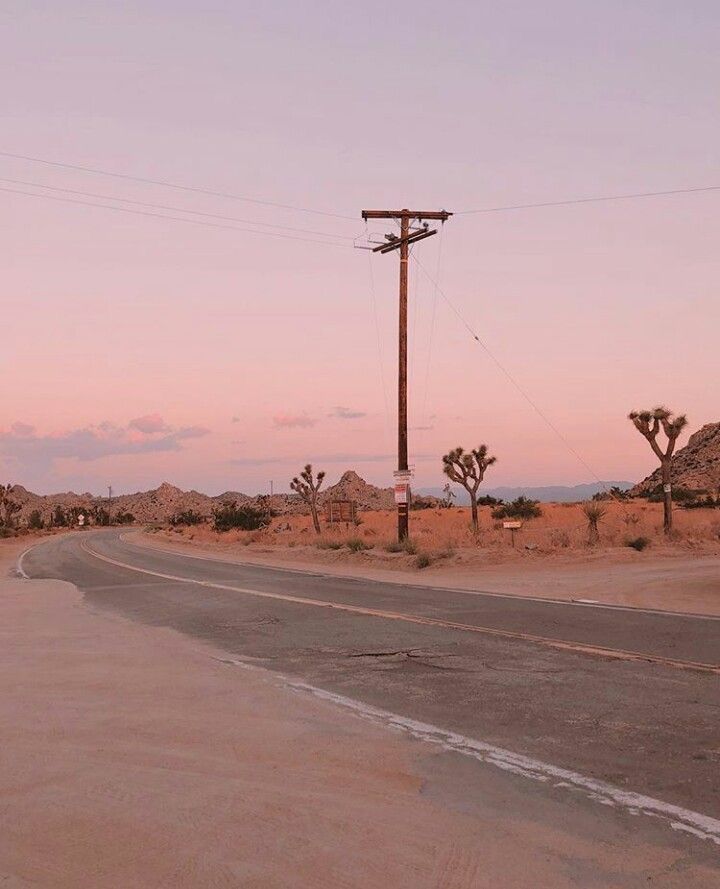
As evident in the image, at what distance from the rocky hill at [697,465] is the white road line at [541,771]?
2968 inches

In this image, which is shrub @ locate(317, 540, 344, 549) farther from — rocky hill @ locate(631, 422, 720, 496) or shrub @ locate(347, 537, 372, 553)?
rocky hill @ locate(631, 422, 720, 496)

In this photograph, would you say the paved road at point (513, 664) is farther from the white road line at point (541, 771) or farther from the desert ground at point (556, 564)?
the desert ground at point (556, 564)

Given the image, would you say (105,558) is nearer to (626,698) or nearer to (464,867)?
(626,698)

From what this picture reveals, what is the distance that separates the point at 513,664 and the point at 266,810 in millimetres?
5244

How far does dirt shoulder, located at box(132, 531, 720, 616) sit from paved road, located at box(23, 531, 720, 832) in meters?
1.74

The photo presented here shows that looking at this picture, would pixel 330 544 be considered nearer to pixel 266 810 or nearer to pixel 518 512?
pixel 266 810

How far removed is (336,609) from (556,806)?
1090 cm

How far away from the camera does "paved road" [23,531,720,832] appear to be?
6.42 meters

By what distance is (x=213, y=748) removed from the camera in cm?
664

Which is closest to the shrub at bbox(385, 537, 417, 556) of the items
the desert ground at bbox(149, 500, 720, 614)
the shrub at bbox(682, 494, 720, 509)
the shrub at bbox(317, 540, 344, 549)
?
the desert ground at bbox(149, 500, 720, 614)

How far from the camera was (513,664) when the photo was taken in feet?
32.6

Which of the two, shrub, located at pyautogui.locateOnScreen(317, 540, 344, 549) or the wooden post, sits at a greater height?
the wooden post

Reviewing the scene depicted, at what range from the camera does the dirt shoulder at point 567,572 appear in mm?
16938

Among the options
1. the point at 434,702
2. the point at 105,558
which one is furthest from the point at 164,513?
the point at 434,702
